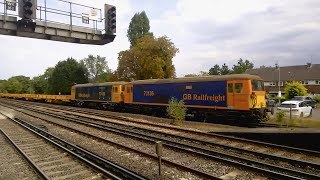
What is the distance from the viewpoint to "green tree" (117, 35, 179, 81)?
165ft

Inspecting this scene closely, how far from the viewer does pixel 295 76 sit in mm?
67812

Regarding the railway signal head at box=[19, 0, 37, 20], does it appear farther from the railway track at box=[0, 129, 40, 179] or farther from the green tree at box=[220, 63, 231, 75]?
the green tree at box=[220, 63, 231, 75]

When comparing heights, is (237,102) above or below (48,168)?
above

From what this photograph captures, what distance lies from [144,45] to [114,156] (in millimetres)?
42018

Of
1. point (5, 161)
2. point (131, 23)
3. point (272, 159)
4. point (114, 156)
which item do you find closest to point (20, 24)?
point (5, 161)

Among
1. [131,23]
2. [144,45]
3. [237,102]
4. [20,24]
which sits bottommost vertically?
[237,102]

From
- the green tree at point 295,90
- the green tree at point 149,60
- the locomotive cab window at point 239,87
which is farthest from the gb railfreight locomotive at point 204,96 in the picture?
the green tree at point 295,90

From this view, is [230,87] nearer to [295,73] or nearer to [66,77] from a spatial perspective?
[295,73]

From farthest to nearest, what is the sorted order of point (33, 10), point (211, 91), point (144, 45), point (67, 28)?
point (144, 45)
point (211, 91)
point (67, 28)
point (33, 10)

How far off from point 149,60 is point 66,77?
34.1m

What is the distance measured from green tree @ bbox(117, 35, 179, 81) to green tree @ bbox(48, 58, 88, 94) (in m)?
26.6

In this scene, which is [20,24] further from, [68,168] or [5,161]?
[68,168]

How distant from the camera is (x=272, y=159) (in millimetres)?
10055

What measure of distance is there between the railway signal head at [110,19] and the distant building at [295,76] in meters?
51.5
